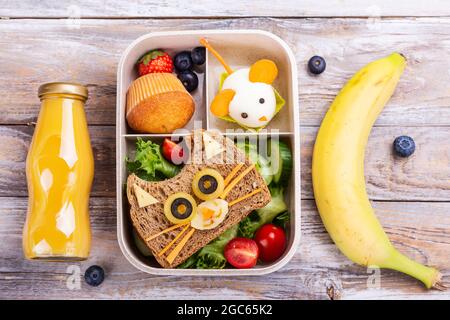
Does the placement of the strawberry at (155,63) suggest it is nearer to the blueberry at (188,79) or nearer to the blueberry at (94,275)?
the blueberry at (188,79)

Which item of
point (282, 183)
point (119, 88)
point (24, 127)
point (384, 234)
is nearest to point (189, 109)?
point (119, 88)

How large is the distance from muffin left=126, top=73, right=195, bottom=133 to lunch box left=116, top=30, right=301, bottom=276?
22 mm

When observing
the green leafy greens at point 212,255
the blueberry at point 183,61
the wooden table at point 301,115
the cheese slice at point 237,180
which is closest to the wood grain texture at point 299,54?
the wooden table at point 301,115

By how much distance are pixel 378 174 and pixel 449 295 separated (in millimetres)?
324

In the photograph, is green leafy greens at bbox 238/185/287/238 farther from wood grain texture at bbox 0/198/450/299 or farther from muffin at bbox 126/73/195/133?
muffin at bbox 126/73/195/133

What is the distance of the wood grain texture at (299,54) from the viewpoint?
134 cm

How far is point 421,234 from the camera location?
4.33ft

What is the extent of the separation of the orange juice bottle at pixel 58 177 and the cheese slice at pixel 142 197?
12 centimetres

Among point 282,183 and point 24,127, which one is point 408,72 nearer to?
point 282,183

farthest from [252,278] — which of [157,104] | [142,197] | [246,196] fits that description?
[157,104]

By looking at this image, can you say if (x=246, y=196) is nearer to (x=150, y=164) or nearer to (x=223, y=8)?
(x=150, y=164)

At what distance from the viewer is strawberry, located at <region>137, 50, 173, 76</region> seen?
126 centimetres

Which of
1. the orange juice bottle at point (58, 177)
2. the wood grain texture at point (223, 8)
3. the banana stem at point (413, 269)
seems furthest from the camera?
the wood grain texture at point (223, 8)

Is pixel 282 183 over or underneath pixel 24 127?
underneath
